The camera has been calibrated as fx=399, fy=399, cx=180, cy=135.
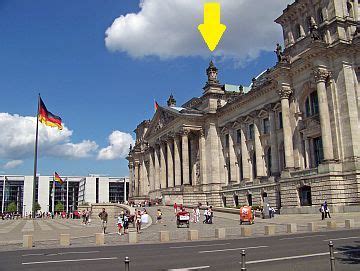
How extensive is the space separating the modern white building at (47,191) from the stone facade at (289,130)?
104735 millimetres

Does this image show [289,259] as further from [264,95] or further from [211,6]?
[264,95]

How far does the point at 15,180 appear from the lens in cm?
18162

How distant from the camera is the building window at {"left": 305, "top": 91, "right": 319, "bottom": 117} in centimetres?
4941

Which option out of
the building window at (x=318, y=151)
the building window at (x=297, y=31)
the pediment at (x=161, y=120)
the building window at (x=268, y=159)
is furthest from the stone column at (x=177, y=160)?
the building window at (x=318, y=151)

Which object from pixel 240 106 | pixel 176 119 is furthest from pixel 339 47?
pixel 176 119

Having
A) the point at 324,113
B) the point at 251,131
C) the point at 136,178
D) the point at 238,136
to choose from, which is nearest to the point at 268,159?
the point at 251,131

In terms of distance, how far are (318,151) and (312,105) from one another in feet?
19.1

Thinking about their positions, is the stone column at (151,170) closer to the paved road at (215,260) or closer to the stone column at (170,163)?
the stone column at (170,163)

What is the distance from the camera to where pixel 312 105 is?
50094 millimetres

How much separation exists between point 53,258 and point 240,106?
171ft

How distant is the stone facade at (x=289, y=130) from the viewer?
44938mm

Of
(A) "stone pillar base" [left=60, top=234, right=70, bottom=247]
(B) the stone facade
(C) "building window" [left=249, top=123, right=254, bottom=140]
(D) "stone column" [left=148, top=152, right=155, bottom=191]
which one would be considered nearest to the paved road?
(A) "stone pillar base" [left=60, top=234, right=70, bottom=247]

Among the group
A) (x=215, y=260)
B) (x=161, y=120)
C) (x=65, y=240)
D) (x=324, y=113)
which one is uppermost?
(x=161, y=120)

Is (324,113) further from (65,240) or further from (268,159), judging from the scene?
(65,240)
